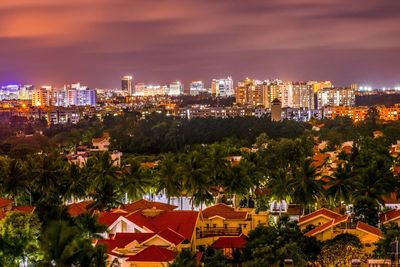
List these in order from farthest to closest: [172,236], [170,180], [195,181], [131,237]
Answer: [170,180] → [195,181] → [172,236] → [131,237]

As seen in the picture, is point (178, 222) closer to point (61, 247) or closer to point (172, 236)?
point (172, 236)

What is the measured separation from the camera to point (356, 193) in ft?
96.5

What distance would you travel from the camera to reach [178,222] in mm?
23328

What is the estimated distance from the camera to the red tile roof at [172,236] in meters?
21.0

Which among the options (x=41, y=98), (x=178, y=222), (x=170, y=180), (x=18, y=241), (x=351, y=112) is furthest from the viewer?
(x=41, y=98)

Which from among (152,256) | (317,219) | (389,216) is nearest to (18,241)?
(152,256)

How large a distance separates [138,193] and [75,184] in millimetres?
3129

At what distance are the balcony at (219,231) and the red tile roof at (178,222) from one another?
2.50 ft

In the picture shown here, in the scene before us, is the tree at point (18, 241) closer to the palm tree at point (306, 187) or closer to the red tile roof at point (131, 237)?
the red tile roof at point (131, 237)

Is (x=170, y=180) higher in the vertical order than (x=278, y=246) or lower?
higher

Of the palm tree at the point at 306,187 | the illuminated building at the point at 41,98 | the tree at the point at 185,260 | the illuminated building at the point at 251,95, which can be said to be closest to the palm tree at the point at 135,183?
the palm tree at the point at 306,187

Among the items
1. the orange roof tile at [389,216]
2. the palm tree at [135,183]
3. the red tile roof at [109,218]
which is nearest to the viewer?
the red tile roof at [109,218]

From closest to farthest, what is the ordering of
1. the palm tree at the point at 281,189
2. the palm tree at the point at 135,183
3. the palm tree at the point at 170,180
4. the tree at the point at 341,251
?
1. the tree at the point at 341,251
2. the palm tree at the point at 281,189
3. the palm tree at the point at 170,180
4. the palm tree at the point at 135,183

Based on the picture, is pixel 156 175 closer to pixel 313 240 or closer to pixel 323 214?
pixel 323 214
